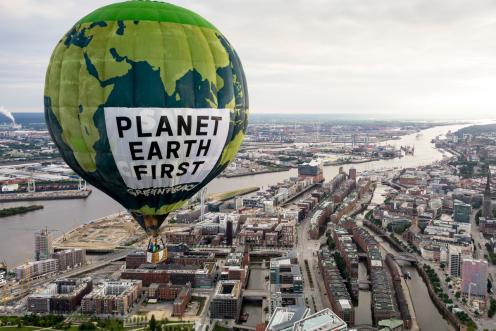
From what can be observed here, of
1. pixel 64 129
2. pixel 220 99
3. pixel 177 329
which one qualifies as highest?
pixel 220 99

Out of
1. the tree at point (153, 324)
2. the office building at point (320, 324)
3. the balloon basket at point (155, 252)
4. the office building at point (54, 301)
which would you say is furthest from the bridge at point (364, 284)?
the balloon basket at point (155, 252)

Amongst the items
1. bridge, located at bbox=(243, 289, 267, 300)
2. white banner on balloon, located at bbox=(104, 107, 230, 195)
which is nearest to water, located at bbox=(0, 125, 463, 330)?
bridge, located at bbox=(243, 289, 267, 300)

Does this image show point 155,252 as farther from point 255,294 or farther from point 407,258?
point 407,258

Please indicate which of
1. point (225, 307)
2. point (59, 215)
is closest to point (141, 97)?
point (225, 307)

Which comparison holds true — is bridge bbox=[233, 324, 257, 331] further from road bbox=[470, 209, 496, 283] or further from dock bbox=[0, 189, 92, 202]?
dock bbox=[0, 189, 92, 202]

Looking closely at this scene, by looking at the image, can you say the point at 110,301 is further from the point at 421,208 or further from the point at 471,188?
the point at 471,188

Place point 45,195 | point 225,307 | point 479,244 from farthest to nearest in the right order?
point 45,195, point 479,244, point 225,307

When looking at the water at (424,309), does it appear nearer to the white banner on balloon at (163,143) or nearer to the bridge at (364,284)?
the bridge at (364,284)

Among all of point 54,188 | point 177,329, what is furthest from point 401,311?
point 54,188
